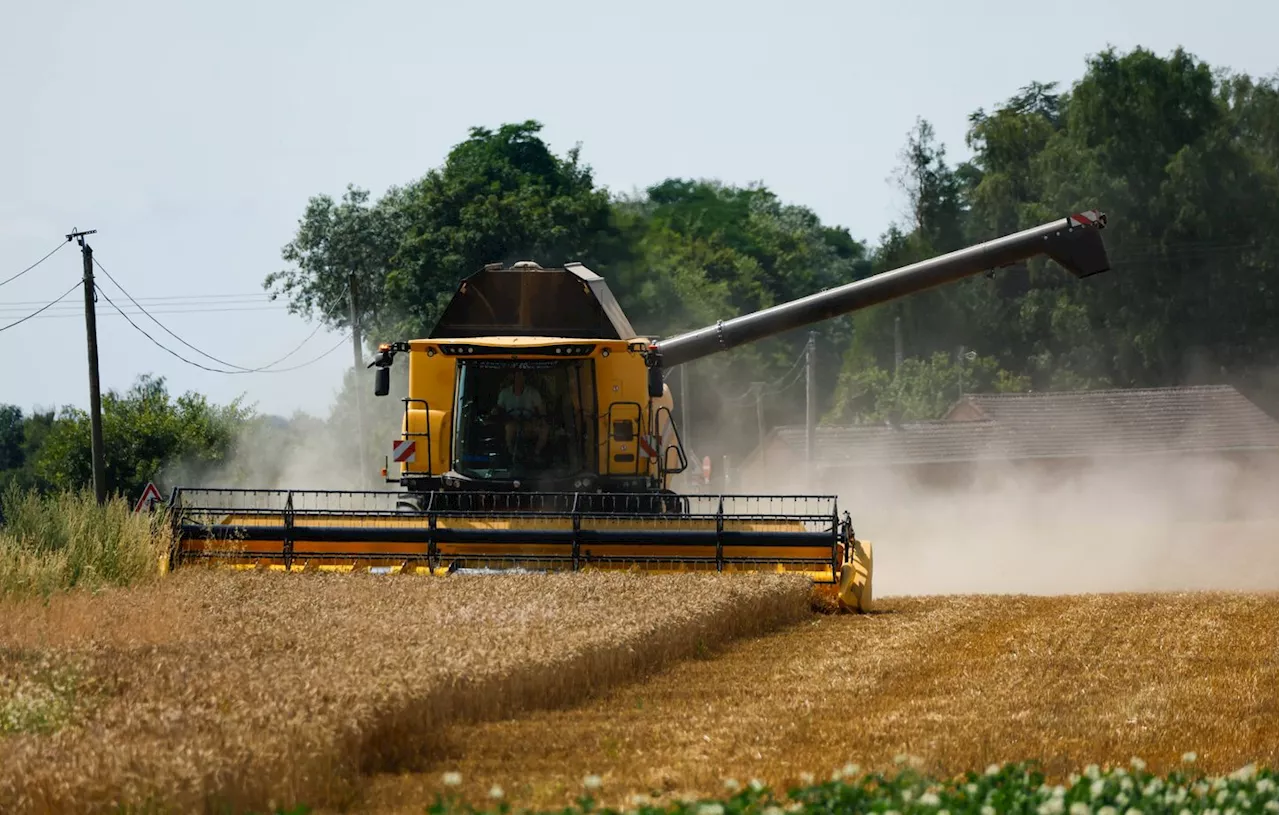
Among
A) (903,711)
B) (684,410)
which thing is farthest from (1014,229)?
(903,711)

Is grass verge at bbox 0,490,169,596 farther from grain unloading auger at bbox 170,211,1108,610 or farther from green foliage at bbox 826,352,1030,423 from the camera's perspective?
green foliage at bbox 826,352,1030,423

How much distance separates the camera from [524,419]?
16734 millimetres

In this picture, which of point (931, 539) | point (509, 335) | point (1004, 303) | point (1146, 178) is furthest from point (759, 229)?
point (509, 335)

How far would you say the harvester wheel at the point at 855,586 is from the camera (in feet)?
47.9

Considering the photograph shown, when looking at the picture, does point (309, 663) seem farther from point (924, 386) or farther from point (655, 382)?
point (924, 386)

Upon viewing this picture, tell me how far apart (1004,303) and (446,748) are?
56071 millimetres


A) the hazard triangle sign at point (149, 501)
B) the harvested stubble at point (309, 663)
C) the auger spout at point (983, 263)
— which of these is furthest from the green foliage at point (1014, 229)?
the harvested stubble at point (309, 663)

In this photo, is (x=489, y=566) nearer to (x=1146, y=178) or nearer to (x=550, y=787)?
(x=550, y=787)

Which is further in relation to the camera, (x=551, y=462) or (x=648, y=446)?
(x=648, y=446)

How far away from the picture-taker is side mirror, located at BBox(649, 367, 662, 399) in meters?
16.4

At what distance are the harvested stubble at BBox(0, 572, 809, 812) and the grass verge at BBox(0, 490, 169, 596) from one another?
27.4 inches

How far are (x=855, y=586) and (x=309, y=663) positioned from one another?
22.2 feet

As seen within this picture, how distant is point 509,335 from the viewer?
17391mm

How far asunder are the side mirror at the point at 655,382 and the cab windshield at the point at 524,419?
735 millimetres
